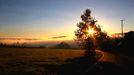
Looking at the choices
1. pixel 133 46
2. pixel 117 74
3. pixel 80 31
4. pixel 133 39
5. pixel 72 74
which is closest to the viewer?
pixel 117 74

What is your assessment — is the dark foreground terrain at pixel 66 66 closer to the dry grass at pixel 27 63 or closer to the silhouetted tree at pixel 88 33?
the dry grass at pixel 27 63

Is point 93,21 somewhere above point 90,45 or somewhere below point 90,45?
above

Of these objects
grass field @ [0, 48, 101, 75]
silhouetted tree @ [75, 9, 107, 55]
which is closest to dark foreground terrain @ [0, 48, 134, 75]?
grass field @ [0, 48, 101, 75]

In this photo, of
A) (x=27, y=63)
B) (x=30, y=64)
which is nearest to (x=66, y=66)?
(x=30, y=64)

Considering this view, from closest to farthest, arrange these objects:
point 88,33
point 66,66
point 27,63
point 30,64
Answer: point 66,66, point 30,64, point 27,63, point 88,33

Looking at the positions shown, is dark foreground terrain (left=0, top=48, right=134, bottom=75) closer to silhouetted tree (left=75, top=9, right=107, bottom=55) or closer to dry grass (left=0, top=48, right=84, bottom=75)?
dry grass (left=0, top=48, right=84, bottom=75)

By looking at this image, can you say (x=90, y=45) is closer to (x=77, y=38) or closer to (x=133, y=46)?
(x=77, y=38)

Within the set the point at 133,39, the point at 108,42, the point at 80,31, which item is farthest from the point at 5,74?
the point at 108,42

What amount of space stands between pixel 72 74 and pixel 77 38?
122 feet

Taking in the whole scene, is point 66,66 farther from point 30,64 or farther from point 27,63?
point 27,63

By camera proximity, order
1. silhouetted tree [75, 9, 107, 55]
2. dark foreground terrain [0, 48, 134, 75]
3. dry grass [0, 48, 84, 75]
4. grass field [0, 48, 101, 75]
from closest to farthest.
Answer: dark foreground terrain [0, 48, 134, 75] < grass field [0, 48, 101, 75] < dry grass [0, 48, 84, 75] < silhouetted tree [75, 9, 107, 55]

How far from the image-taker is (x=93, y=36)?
58.2 meters

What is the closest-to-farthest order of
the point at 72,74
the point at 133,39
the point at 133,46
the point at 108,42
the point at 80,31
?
the point at 72,74 → the point at 80,31 → the point at 133,46 → the point at 133,39 → the point at 108,42

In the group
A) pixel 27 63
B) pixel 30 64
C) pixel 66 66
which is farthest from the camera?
pixel 27 63
